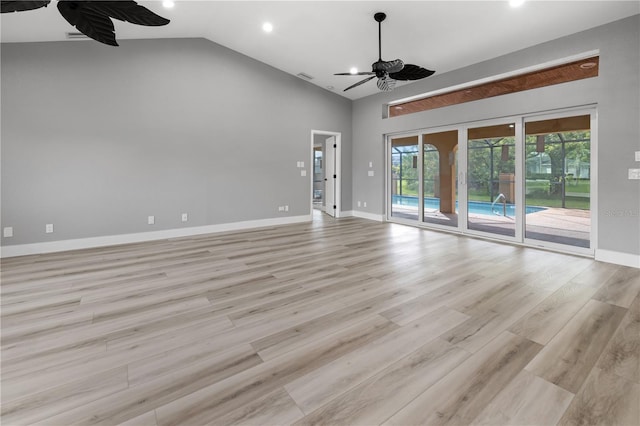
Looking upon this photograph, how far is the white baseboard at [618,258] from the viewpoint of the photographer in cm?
390

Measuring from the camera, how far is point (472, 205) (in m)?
5.94

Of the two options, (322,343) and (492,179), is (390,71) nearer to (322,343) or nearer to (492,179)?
(492,179)

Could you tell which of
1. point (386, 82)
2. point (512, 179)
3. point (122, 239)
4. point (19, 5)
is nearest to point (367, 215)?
point (512, 179)

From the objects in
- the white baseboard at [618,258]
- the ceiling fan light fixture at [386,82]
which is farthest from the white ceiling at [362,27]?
the white baseboard at [618,258]

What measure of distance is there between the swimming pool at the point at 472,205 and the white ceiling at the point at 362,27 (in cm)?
263

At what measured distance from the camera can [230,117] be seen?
648 centimetres

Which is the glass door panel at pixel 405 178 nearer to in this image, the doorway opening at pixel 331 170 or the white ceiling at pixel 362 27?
the doorway opening at pixel 331 170

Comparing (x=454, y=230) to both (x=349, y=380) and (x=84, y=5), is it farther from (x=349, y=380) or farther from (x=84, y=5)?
(x=84, y=5)

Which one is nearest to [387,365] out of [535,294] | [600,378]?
[600,378]

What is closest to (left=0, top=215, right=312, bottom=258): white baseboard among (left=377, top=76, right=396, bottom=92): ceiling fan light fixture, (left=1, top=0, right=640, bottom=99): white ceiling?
(left=1, top=0, right=640, bottom=99): white ceiling

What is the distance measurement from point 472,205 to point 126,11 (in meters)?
5.94

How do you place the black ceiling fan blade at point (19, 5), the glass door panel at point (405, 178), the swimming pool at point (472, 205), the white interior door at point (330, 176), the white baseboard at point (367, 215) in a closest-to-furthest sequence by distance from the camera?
the black ceiling fan blade at point (19, 5) < the swimming pool at point (472, 205) < the glass door panel at point (405, 178) < the white baseboard at point (367, 215) < the white interior door at point (330, 176)

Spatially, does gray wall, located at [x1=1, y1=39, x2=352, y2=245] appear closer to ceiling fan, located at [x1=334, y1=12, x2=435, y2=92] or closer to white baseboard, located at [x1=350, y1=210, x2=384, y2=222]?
white baseboard, located at [x1=350, y1=210, x2=384, y2=222]

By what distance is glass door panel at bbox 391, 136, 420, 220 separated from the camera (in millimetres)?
7160
